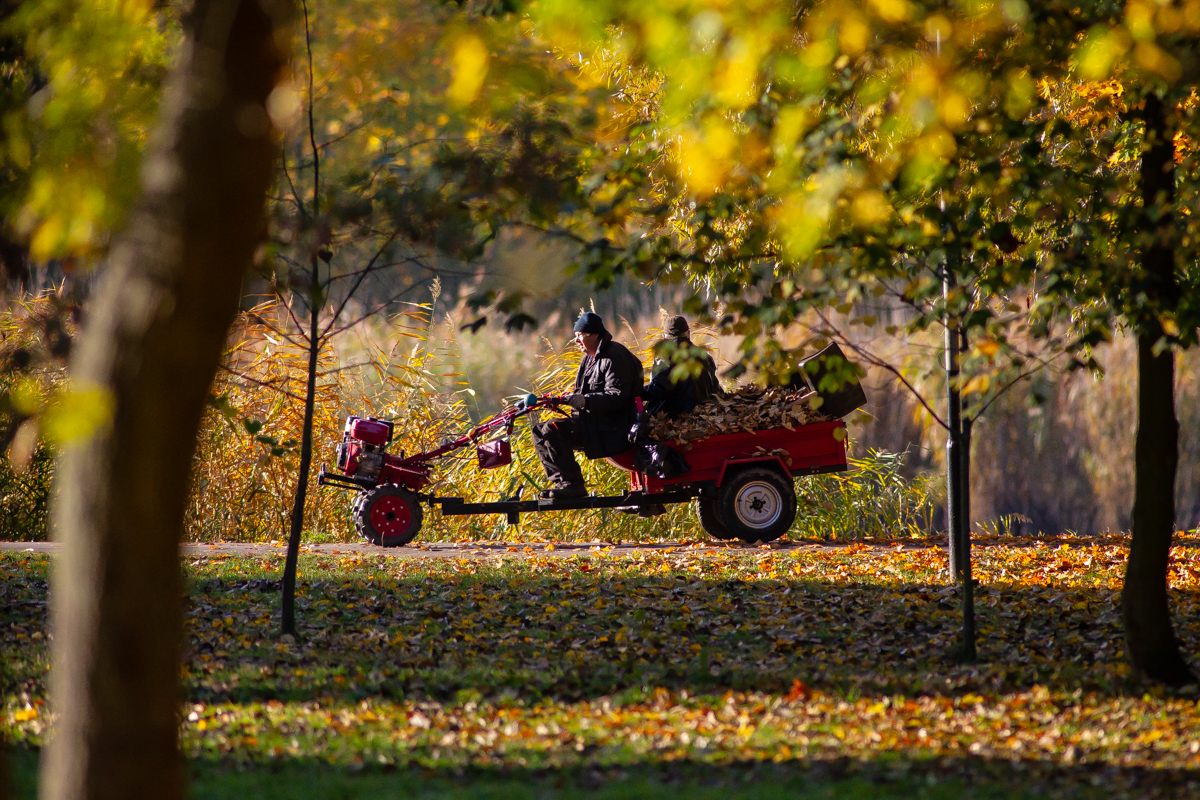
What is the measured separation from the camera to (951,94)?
3.32m

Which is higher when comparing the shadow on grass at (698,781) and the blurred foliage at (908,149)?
the blurred foliage at (908,149)

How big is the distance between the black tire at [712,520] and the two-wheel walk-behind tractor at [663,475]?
0.04 m

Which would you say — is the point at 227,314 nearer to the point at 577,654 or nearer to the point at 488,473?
the point at 577,654

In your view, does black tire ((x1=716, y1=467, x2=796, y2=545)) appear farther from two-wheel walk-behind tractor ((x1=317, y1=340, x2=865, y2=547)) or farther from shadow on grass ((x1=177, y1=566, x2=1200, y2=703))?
shadow on grass ((x1=177, y1=566, x2=1200, y2=703))

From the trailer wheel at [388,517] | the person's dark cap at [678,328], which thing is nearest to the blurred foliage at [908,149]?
the person's dark cap at [678,328]

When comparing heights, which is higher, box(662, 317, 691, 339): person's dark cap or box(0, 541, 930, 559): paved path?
box(662, 317, 691, 339): person's dark cap

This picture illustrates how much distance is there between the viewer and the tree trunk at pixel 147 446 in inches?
111

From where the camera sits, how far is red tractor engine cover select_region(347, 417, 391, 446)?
972cm

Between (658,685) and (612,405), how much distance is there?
426 cm

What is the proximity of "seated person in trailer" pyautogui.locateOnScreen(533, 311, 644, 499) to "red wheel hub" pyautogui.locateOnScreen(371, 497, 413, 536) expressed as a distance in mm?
1312

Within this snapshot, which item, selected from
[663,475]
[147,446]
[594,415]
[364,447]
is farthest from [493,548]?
[147,446]

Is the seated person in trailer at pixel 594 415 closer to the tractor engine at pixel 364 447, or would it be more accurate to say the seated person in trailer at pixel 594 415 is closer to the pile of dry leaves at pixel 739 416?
the pile of dry leaves at pixel 739 416

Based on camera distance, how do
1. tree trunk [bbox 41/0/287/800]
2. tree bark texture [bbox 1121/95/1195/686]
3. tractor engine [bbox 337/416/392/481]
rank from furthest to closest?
tractor engine [bbox 337/416/392/481] → tree bark texture [bbox 1121/95/1195/686] → tree trunk [bbox 41/0/287/800]

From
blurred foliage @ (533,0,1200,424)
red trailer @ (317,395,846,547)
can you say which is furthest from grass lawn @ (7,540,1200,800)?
blurred foliage @ (533,0,1200,424)
